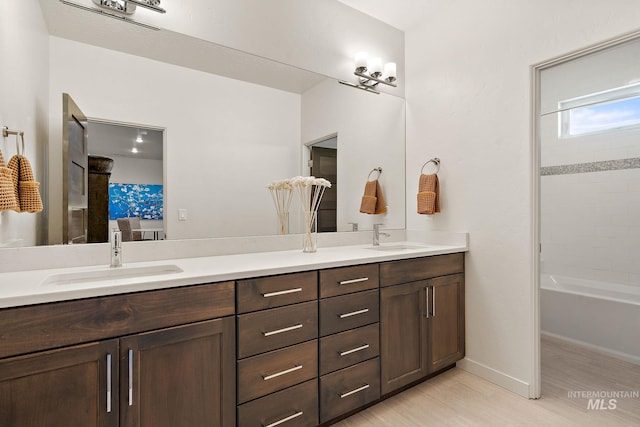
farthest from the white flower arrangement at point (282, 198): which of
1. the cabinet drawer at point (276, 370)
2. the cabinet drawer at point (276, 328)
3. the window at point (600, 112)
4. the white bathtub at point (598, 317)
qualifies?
the window at point (600, 112)

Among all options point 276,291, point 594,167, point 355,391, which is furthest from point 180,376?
point 594,167

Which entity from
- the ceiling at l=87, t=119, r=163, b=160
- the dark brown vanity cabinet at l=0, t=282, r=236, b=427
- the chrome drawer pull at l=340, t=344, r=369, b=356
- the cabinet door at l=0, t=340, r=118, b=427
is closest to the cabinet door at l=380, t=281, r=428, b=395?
the chrome drawer pull at l=340, t=344, r=369, b=356

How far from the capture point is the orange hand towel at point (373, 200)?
2.63m

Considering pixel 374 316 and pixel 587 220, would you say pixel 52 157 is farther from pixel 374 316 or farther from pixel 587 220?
pixel 587 220

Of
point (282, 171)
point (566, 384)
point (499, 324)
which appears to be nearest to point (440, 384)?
point (499, 324)

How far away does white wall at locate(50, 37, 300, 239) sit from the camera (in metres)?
1.60

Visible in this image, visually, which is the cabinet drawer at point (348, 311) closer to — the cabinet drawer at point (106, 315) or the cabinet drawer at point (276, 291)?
the cabinet drawer at point (276, 291)

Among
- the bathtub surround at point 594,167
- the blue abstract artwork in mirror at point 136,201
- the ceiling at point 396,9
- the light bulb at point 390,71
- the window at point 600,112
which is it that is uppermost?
the ceiling at point 396,9

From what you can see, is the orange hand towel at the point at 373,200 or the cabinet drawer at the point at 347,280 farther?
the orange hand towel at the point at 373,200

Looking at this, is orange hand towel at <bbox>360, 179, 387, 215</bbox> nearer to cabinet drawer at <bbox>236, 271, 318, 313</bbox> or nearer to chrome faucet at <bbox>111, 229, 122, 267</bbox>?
cabinet drawer at <bbox>236, 271, 318, 313</bbox>

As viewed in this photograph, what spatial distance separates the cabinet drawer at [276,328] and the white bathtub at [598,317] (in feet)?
7.64

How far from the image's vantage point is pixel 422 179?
8.31ft

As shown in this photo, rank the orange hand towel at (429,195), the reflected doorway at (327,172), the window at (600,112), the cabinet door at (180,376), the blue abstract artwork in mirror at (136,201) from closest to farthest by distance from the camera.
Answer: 1. the cabinet door at (180,376)
2. the blue abstract artwork in mirror at (136,201)
3. the reflected doorway at (327,172)
4. the orange hand towel at (429,195)
5. the window at (600,112)

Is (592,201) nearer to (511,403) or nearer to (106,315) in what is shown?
(511,403)
